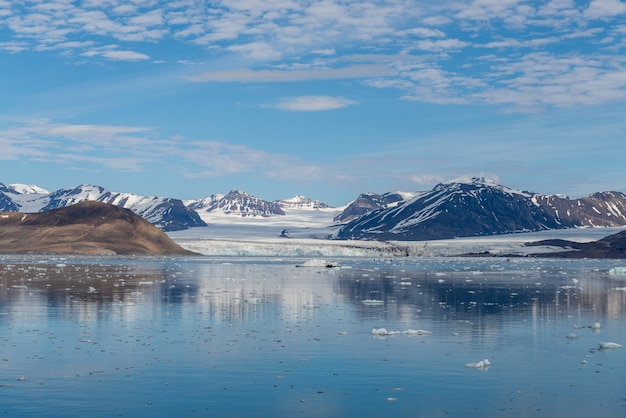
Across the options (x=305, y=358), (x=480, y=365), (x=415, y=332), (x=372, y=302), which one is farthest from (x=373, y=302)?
(x=480, y=365)

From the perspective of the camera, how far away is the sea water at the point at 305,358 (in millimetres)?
16828

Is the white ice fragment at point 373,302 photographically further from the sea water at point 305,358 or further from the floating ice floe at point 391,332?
the floating ice floe at point 391,332

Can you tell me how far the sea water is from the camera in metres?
16.8

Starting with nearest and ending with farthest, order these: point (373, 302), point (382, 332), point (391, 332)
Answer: point (382, 332), point (391, 332), point (373, 302)

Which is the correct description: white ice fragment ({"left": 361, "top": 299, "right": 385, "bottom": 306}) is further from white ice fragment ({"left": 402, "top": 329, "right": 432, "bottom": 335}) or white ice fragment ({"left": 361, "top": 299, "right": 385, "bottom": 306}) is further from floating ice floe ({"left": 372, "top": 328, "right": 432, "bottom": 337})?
floating ice floe ({"left": 372, "top": 328, "right": 432, "bottom": 337})

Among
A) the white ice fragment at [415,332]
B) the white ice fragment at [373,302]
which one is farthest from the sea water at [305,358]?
the white ice fragment at [373,302]

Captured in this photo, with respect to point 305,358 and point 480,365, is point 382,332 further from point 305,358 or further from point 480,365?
point 480,365

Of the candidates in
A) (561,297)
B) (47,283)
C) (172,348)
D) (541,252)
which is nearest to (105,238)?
(541,252)

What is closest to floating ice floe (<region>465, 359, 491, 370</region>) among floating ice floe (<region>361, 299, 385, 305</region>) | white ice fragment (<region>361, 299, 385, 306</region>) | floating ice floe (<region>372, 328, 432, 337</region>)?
floating ice floe (<region>372, 328, 432, 337</region>)

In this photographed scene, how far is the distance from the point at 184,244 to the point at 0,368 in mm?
177603

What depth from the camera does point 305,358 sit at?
22.5 meters

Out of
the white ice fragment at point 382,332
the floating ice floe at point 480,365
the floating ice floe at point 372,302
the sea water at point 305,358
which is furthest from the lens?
the floating ice floe at point 372,302

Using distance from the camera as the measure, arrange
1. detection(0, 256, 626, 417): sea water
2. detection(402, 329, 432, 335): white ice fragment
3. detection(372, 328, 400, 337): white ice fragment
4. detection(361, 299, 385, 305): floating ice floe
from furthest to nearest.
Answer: detection(361, 299, 385, 305): floating ice floe → detection(402, 329, 432, 335): white ice fragment → detection(372, 328, 400, 337): white ice fragment → detection(0, 256, 626, 417): sea water

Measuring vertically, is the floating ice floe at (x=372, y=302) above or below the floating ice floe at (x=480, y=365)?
above
